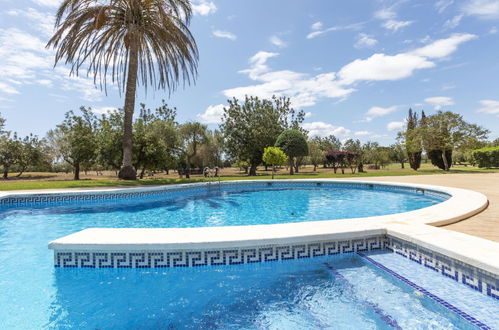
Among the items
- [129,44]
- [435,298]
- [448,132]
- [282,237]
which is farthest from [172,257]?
[448,132]

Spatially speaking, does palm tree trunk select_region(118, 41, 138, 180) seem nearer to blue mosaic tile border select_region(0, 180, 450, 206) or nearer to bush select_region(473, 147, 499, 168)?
blue mosaic tile border select_region(0, 180, 450, 206)

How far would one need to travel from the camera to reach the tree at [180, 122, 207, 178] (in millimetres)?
27047

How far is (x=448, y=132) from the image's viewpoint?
1156 inches

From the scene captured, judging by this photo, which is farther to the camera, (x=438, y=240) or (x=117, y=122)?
(x=117, y=122)

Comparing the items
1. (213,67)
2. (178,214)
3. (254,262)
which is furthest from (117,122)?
(254,262)

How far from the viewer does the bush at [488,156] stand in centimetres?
3089

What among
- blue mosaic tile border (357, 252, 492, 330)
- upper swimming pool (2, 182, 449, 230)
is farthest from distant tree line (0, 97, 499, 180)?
blue mosaic tile border (357, 252, 492, 330)

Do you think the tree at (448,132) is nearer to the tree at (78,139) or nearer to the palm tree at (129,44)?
the palm tree at (129,44)

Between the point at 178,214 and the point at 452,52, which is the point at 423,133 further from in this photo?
the point at 178,214

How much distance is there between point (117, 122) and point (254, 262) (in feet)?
66.9

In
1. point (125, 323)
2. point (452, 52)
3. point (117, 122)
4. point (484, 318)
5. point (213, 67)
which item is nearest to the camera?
point (484, 318)

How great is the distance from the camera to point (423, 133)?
30.3 meters

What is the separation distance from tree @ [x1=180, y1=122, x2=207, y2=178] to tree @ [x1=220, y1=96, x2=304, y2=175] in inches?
218

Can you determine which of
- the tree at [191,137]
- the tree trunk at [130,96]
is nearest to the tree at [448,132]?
the tree at [191,137]
